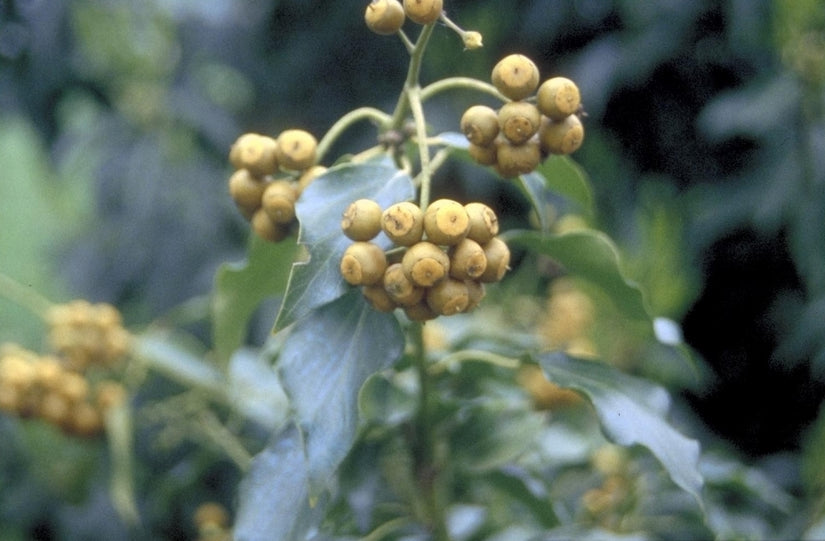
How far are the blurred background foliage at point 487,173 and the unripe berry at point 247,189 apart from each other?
0.79 metres

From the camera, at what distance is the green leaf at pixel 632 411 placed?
78 cm

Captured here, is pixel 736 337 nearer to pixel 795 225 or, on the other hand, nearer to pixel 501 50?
pixel 795 225

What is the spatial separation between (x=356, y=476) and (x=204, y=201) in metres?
1.41

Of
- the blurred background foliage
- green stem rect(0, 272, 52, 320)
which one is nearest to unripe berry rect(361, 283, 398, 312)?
green stem rect(0, 272, 52, 320)

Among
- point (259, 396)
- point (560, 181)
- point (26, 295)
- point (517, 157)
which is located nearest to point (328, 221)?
point (517, 157)

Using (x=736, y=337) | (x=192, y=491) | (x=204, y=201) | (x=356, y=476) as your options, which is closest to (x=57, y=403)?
(x=192, y=491)

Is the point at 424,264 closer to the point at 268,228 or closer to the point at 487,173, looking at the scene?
the point at 268,228

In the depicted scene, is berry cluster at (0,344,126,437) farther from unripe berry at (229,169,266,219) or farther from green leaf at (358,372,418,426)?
unripe berry at (229,169,266,219)

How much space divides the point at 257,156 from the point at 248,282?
141 mm

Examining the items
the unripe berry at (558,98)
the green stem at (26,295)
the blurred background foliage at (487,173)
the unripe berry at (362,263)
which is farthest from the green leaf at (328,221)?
the blurred background foliage at (487,173)

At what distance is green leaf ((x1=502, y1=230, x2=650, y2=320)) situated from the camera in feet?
2.81

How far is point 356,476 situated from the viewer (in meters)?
0.93

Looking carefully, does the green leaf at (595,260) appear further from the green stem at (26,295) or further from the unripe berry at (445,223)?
the green stem at (26,295)

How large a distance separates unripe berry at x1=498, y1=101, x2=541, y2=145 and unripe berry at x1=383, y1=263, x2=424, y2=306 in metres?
0.13
